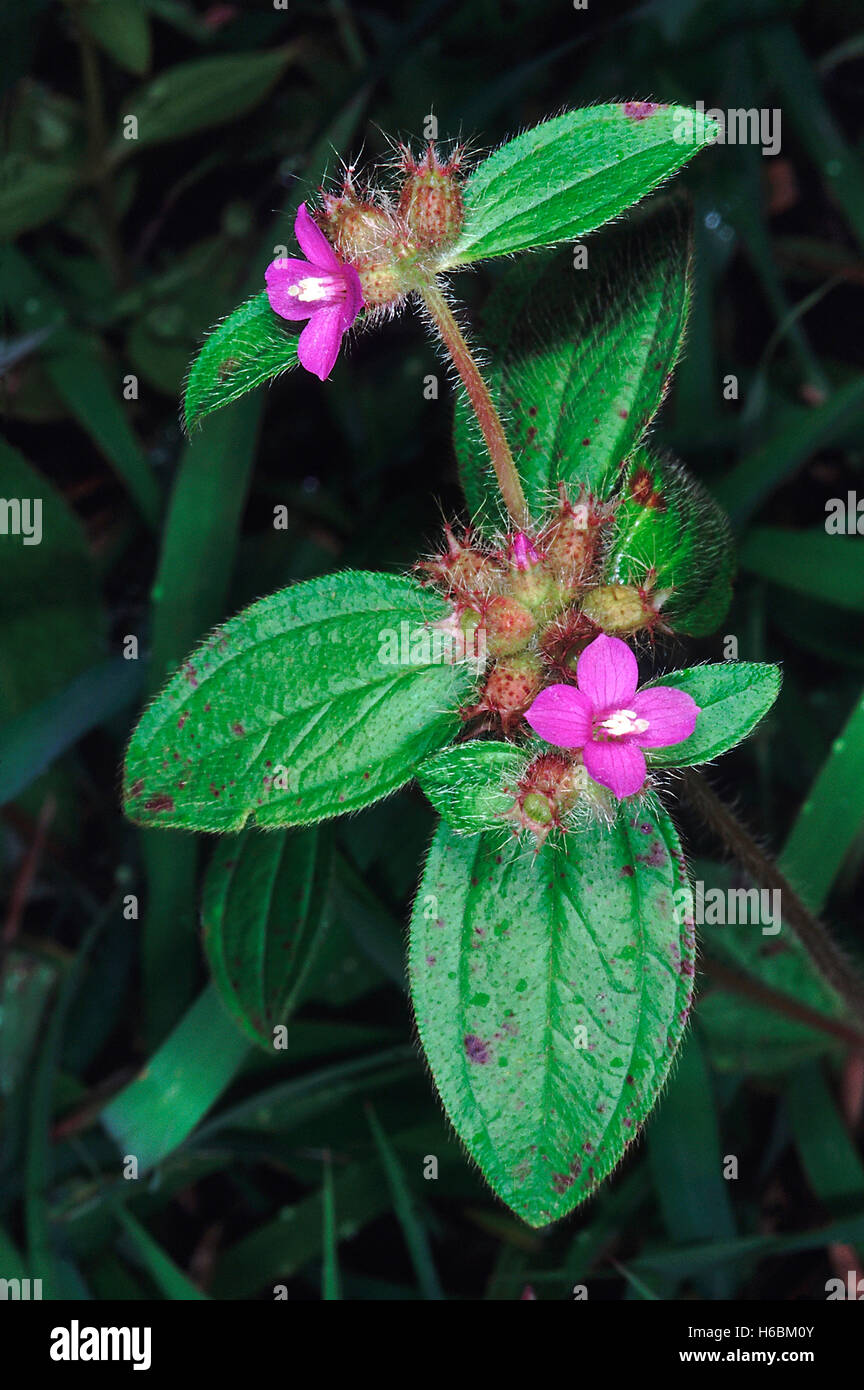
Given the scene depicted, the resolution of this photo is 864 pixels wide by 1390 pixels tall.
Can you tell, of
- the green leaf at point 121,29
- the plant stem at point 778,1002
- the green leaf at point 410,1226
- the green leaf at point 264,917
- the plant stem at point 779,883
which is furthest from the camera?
the green leaf at point 121,29

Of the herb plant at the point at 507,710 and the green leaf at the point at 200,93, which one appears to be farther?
the green leaf at the point at 200,93

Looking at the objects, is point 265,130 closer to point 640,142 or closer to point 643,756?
point 640,142

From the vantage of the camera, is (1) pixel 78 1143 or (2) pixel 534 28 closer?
(1) pixel 78 1143

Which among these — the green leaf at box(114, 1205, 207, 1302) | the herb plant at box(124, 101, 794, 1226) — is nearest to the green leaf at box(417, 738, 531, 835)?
the herb plant at box(124, 101, 794, 1226)

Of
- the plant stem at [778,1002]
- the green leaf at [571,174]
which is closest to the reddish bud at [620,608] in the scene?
the green leaf at [571,174]

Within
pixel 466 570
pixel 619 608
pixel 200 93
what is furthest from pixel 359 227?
pixel 200 93

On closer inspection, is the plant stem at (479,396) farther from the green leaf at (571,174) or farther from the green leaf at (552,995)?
the green leaf at (552,995)
